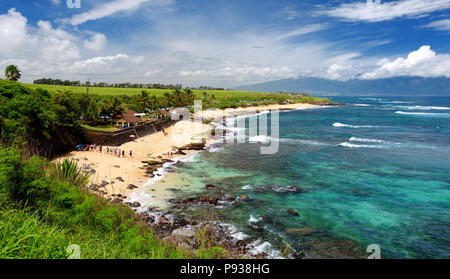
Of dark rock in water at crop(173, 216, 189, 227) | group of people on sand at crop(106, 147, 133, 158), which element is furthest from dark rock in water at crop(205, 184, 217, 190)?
group of people on sand at crop(106, 147, 133, 158)

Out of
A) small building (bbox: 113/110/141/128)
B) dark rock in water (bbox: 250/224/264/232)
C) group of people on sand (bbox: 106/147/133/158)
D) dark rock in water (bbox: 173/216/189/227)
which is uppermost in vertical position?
small building (bbox: 113/110/141/128)

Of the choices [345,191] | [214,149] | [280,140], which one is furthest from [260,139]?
[345,191]

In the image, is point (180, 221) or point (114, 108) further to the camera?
point (114, 108)

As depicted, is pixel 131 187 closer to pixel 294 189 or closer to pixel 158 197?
pixel 158 197

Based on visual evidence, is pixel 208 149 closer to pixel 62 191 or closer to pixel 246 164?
pixel 246 164

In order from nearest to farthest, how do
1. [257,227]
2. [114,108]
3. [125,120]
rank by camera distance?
[257,227]
[125,120]
[114,108]

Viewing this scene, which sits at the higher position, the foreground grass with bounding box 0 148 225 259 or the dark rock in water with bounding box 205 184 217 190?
the foreground grass with bounding box 0 148 225 259

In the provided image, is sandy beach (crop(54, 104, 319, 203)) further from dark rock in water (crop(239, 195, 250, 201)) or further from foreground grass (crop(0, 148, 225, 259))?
dark rock in water (crop(239, 195, 250, 201))

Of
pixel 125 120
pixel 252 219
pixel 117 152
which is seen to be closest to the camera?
pixel 252 219

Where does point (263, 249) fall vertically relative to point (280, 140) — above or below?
below

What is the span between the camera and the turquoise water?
1603 centimetres

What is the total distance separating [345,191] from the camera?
2333cm

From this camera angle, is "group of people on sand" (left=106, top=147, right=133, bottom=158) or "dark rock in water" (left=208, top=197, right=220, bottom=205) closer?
"dark rock in water" (left=208, top=197, right=220, bottom=205)
